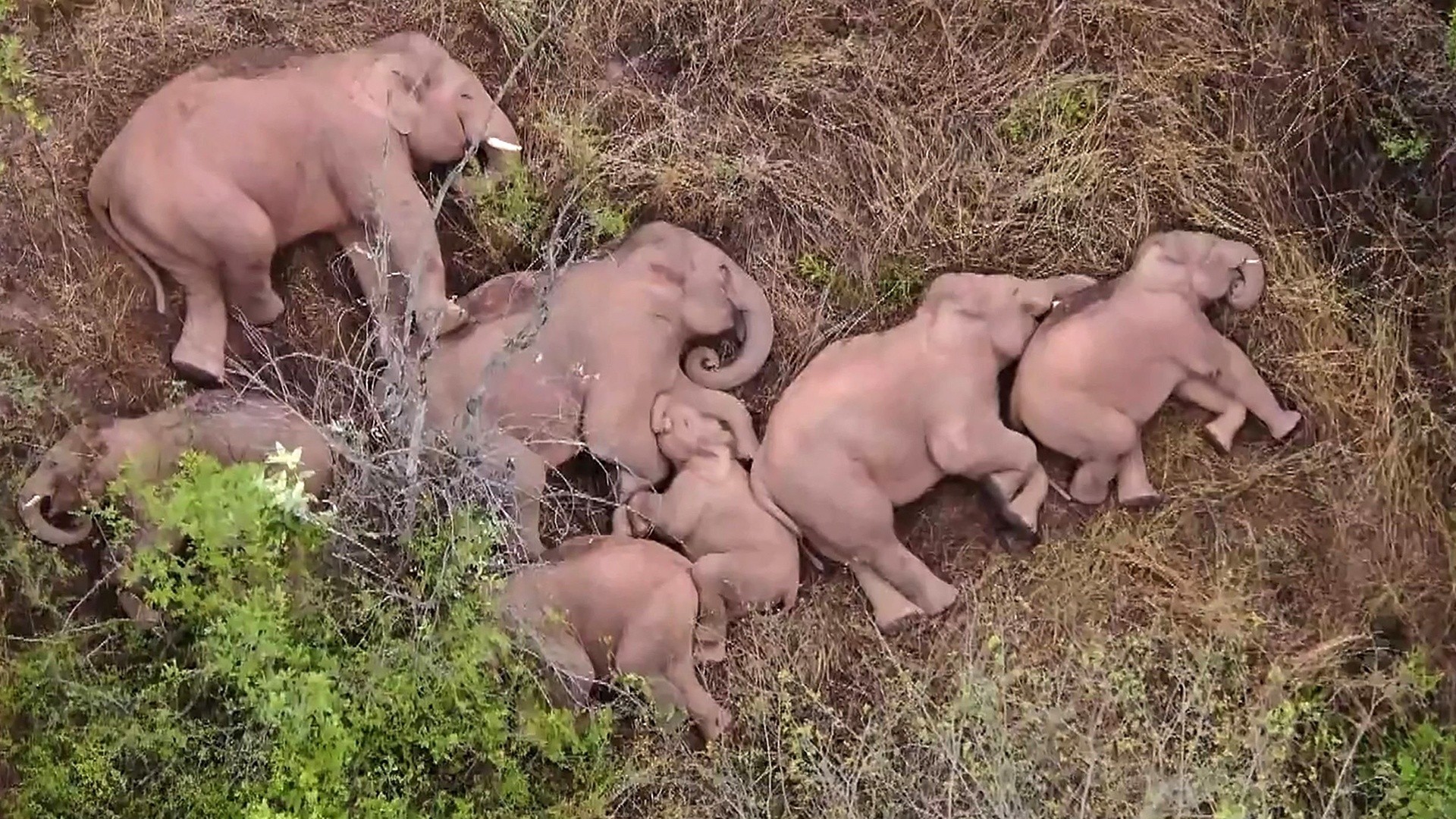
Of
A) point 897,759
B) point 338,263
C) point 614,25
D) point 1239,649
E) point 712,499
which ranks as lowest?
point 897,759

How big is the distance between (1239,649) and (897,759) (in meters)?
0.81

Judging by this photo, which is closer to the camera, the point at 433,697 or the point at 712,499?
the point at 433,697

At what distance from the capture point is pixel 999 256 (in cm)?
303

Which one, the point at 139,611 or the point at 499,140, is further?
the point at 499,140

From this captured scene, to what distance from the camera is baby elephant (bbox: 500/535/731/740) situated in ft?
8.99

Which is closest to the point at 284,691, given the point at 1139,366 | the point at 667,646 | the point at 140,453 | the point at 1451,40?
the point at 140,453

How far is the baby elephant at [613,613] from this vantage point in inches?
108

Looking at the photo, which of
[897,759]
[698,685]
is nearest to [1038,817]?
[897,759]

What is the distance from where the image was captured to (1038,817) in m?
2.72

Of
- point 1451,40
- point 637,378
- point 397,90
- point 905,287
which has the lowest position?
point 637,378

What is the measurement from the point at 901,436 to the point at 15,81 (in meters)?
2.16

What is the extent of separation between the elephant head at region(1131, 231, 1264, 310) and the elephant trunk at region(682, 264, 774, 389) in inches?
33.8

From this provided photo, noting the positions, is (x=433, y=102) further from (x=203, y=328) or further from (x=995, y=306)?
(x=995, y=306)

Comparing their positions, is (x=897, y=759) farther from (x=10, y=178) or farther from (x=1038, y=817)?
(x=10, y=178)
